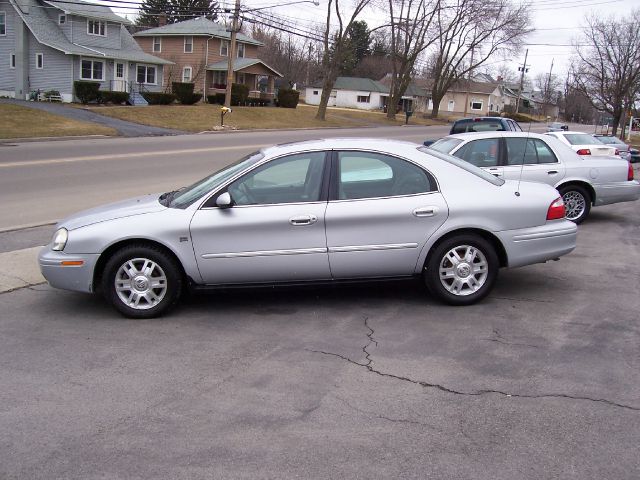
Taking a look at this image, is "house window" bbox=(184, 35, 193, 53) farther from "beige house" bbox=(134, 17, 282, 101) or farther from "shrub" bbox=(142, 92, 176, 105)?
"shrub" bbox=(142, 92, 176, 105)

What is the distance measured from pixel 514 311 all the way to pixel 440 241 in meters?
0.93

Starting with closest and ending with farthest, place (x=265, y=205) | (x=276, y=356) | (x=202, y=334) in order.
→ (x=276, y=356), (x=202, y=334), (x=265, y=205)

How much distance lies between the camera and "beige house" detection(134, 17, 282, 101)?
188 ft

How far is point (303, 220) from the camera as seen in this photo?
5.68 m

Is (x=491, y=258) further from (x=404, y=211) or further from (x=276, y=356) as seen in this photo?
(x=276, y=356)

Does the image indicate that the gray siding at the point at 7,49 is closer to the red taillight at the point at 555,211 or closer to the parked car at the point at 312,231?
the parked car at the point at 312,231

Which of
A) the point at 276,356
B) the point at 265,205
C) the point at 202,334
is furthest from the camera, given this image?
the point at 265,205

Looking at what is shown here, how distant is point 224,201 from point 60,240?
58.6 inches

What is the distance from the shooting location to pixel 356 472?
331 centimetres

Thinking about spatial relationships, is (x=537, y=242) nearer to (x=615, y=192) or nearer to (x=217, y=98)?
(x=615, y=192)

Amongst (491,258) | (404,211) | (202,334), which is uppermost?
(404,211)

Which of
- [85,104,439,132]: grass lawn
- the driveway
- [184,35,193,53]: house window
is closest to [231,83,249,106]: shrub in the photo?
[85,104,439,132]: grass lawn

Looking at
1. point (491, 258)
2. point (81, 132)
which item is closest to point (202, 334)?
point (491, 258)

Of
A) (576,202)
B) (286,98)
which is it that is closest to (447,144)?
(576,202)
